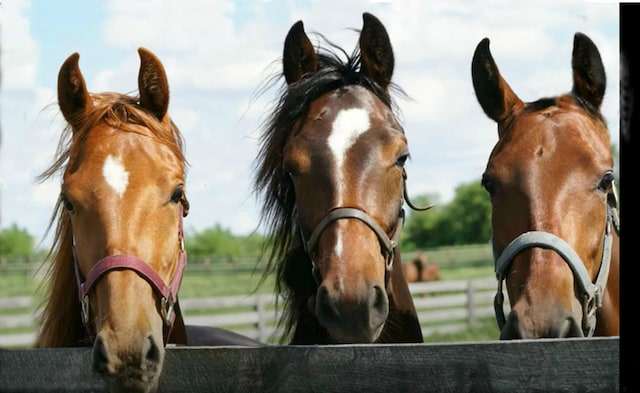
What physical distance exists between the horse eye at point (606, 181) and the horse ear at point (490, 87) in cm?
64

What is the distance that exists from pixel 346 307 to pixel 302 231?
589 millimetres

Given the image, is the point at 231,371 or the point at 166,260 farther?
the point at 166,260

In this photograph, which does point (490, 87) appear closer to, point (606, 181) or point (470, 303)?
point (606, 181)

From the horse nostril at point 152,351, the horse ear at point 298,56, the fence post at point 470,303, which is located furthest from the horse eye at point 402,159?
the fence post at point 470,303

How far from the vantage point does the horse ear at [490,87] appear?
394cm

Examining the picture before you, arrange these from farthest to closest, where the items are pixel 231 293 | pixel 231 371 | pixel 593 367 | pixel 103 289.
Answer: pixel 231 293
pixel 103 289
pixel 231 371
pixel 593 367

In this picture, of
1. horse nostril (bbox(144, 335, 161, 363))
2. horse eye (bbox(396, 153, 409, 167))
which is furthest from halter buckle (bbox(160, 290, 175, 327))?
horse eye (bbox(396, 153, 409, 167))

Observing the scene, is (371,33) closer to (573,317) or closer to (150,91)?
(150,91)

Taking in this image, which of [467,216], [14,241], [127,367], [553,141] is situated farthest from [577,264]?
[14,241]

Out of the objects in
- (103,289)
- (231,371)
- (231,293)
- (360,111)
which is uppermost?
(360,111)

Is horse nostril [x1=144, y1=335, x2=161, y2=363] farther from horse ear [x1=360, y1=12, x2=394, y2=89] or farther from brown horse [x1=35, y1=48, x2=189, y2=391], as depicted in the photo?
horse ear [x1=360, y1=12, x2=394, y2=89]

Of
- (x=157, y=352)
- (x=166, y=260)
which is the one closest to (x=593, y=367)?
(x=157, y=352)

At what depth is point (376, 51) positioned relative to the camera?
13.1ft

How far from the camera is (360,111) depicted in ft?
12.3
